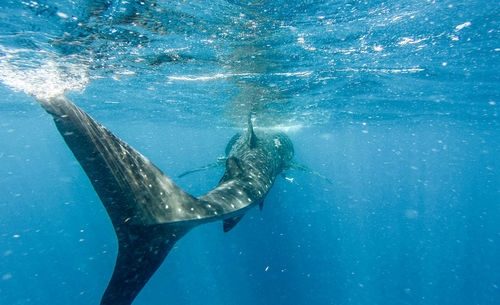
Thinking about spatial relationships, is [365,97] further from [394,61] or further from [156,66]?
[156,66]

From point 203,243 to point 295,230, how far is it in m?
8.02

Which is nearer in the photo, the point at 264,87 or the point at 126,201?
the point at 126,201

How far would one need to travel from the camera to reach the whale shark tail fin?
89.3 inches

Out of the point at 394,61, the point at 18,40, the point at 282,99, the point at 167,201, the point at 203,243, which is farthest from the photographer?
the point at 203,243

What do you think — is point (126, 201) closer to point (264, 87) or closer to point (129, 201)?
point (129, 201)

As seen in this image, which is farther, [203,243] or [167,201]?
[203,243]

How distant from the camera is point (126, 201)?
2.44 metres

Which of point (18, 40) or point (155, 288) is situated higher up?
point (18, 40)

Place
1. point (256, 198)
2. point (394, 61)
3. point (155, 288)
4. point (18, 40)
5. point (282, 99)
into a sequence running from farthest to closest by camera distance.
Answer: point (282, 99) < point (155, 288) < point (394, 61) < point (18, 40) < point (256, 198)

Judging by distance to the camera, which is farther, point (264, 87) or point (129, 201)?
point (264, 87)

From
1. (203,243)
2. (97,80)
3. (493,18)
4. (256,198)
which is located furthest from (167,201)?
(203,243)

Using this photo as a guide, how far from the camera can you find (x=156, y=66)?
12773mm

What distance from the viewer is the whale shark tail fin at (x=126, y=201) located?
2.27 meters

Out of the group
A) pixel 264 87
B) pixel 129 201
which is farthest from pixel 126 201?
pixel 264 87
